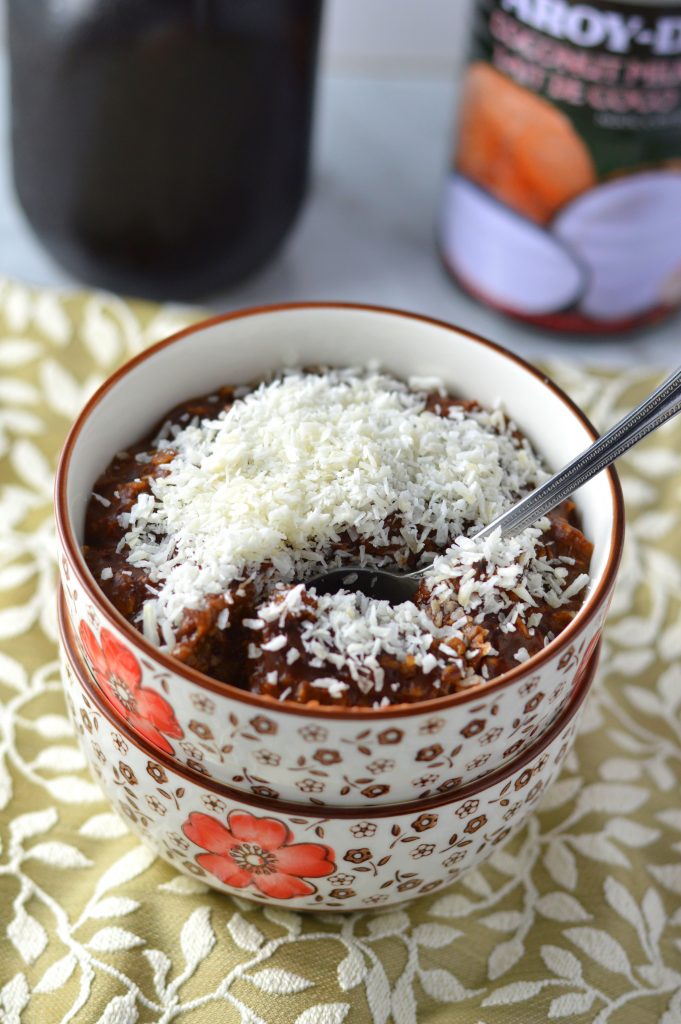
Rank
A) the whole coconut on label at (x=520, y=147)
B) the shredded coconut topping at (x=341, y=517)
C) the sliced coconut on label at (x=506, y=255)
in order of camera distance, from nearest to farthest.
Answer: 1. the shredded coconut topping at (x=341, y=517)
2. the whole coconut on label at (x=520, y=147)
3. the sliced coconut on label at (x=506, y=255)

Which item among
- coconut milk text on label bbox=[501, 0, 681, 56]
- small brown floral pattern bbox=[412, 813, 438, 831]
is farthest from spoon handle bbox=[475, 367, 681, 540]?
coconut milk text on label bbox=[501, 0, 681, 56]

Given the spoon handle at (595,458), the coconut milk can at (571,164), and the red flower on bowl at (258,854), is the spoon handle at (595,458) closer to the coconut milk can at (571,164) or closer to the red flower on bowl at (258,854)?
the red flower on bowl at (258,854)

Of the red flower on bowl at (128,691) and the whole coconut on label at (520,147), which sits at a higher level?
the whole coconut on label at (520,147)

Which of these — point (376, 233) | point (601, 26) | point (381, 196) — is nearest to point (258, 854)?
point (601, 26)

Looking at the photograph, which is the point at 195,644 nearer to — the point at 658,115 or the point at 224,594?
the point at 224,594

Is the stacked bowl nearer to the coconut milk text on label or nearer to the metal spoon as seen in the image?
the metal spoon

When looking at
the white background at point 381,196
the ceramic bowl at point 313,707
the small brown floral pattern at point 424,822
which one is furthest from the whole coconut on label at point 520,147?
the small brown floral pattern at point 424,822

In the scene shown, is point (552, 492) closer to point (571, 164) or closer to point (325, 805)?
point (325, 805)
